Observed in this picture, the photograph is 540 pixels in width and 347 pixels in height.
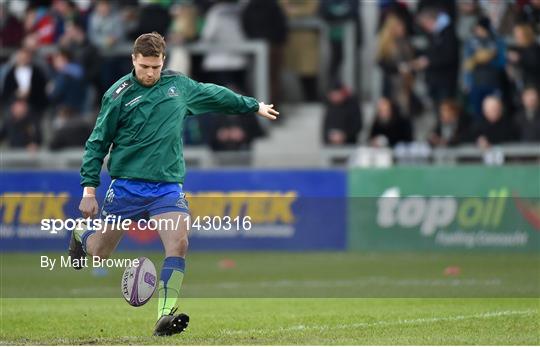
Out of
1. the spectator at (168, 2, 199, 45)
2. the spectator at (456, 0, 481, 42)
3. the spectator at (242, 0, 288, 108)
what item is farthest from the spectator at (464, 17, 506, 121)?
the spectator at (168, 2, 199, 45)

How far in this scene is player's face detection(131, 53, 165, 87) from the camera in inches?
443

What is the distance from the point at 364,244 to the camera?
71.4ft

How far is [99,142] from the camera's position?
11.5 metres

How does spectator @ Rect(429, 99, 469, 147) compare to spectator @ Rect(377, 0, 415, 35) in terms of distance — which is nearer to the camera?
spectator @ Rect(429, 99, 469, 147)

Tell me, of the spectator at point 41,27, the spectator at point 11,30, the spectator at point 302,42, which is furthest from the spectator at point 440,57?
the spectator at point 11,30

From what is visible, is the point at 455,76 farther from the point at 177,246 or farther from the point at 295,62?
the point at 177,246

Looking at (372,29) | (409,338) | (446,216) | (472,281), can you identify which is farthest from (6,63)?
(409,338)

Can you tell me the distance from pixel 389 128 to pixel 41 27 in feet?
23.3

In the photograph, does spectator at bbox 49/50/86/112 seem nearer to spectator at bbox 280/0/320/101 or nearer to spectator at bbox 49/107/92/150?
spectator at bbox 49/107/92/150

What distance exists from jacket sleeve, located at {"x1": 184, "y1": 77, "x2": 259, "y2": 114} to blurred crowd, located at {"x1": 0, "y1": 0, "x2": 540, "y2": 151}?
10.8m

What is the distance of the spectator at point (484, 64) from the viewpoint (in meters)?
23.4

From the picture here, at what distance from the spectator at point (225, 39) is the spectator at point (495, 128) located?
15.5 feet

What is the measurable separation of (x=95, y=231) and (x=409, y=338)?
279cm

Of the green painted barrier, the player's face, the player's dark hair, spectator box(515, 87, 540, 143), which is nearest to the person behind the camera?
the player's dark hair
